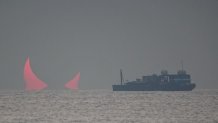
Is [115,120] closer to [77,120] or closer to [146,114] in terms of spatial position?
[77,120]

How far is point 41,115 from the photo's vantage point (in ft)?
297

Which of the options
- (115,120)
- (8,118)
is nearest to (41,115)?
(8,118)

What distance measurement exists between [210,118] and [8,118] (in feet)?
91.8

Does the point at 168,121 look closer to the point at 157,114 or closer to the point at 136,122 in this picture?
the point at 136,122

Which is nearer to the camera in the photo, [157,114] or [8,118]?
[8,118]

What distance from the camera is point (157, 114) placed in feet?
304

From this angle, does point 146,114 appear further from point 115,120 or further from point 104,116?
point 115,120

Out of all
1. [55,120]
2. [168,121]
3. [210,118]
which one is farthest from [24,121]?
[210,118]

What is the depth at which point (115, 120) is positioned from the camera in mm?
80688

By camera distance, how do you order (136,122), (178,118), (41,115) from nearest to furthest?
Answer: (136,122) < (178,118) < (41,115)

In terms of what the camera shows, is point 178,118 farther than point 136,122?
Yes

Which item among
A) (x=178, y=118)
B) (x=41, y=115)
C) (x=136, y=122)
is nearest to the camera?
(x=136, y=122)

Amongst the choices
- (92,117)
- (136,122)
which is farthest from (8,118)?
(136,122)

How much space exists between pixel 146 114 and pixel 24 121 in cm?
2184
